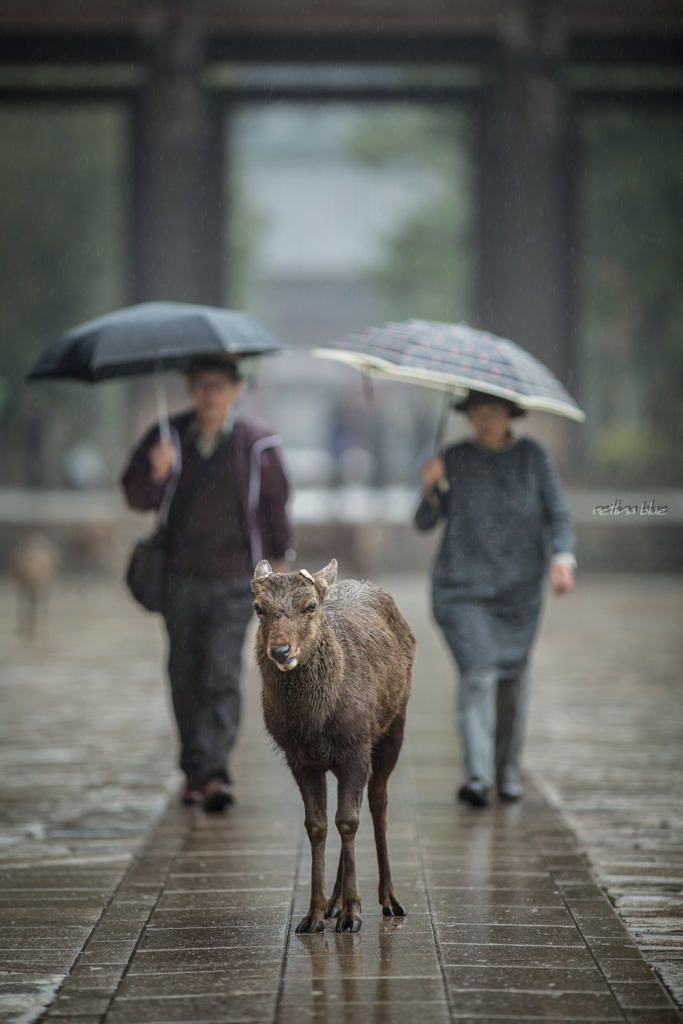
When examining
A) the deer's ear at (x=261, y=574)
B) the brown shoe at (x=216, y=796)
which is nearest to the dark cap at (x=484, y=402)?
the brown shoe at (x=216, y=796)

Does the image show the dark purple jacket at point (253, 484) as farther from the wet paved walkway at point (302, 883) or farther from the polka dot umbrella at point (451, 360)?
the wet paved walkway at point (302, 883)

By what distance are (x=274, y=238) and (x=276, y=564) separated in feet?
83.2

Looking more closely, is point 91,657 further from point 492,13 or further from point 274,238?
point 274,238

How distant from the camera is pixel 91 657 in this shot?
10516 mm

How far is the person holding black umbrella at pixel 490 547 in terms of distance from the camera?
5758 mm

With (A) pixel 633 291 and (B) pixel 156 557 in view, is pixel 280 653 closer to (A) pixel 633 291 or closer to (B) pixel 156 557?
(B) pixel 156 557

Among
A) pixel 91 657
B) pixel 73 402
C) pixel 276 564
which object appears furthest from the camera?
pixel 73 402

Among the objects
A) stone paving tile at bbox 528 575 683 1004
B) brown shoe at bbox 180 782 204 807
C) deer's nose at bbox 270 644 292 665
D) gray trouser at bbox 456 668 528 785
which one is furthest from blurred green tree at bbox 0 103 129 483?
deer's nose at bbox 270 644 292 665

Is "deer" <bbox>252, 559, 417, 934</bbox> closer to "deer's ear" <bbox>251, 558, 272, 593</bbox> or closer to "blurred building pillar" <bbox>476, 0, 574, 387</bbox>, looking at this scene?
"deer's ear" <bbox>251, 558, 272, 593</bbox>

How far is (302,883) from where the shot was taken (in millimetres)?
4527

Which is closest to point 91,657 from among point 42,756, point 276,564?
point 42,756

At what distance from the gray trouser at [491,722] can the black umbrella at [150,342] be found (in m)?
1.77

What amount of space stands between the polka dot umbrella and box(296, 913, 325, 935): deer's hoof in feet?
6.97

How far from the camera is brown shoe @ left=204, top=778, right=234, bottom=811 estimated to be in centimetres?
561
